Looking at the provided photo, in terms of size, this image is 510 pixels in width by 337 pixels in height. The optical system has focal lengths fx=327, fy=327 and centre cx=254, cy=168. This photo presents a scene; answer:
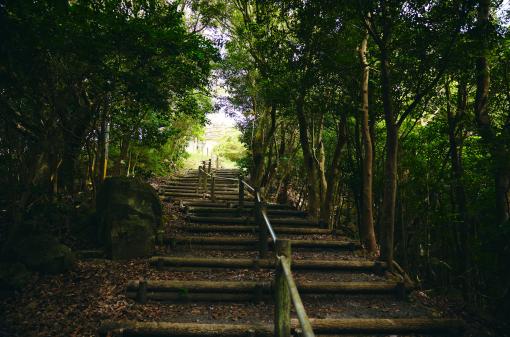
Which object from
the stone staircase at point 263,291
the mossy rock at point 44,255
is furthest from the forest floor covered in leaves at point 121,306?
the mossy rock at point 44,255

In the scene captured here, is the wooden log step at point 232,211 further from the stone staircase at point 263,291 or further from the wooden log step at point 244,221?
the stone staircase at point 263,291

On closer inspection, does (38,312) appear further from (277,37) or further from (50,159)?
(277,37)

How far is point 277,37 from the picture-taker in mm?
9008

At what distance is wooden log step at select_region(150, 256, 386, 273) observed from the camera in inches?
248

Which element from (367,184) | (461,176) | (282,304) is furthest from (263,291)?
(461,176)

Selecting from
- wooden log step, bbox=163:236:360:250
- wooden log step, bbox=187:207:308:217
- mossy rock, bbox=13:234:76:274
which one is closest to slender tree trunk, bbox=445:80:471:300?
wooden log step, bbox=163:236:360:250

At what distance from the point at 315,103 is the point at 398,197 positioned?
4.30 metres

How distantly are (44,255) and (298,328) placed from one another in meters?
4.49

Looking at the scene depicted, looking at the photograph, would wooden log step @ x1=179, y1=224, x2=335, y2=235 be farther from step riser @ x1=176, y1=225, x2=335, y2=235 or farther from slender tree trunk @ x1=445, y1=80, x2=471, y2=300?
slender tree trunk @ x1=445, y1=80, x2=471, y2=300

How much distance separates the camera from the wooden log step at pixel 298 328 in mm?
4180

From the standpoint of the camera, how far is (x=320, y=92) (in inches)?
363

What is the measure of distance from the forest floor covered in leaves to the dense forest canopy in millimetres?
1398

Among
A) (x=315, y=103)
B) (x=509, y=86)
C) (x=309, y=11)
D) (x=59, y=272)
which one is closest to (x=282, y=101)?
(x=315, y=103)

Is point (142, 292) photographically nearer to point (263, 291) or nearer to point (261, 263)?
point (263, 291)
